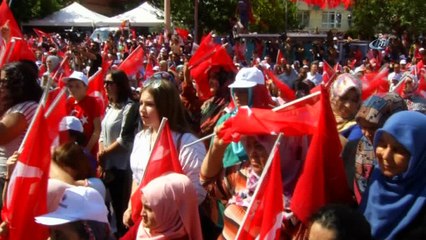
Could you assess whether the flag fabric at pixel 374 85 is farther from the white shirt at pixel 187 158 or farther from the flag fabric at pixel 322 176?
the flag fabric at pixel 322 176

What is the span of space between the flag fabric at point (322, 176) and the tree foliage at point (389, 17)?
32002mm

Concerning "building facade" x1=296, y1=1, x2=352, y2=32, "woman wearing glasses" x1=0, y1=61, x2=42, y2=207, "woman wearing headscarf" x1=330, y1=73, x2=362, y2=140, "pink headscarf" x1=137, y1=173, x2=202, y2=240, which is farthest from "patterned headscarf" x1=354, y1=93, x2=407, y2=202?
"building facade" x1=296, y1=1, x2=352, y2=32

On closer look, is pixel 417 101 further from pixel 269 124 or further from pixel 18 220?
pixel 18 220

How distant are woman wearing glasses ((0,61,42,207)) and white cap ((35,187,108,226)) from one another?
4.18ft

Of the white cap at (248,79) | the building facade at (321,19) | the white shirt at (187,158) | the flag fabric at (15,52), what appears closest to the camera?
the white shirt at (187,158)

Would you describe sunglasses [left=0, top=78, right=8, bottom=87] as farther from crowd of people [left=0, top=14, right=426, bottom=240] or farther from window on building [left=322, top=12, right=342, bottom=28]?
window on building [left=322, top=12, right=342, bottom=28]

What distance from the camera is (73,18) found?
144 ft

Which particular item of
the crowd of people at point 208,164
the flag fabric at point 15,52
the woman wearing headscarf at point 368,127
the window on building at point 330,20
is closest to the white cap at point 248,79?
the crowd of people at point 208,164

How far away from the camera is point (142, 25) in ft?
140

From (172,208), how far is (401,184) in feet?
3.35

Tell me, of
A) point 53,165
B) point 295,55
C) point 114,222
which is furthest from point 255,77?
point 295,55

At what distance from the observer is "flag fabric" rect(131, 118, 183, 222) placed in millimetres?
3969

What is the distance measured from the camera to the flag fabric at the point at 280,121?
11.1 feet

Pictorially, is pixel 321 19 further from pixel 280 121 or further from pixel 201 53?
pixel 280 121
